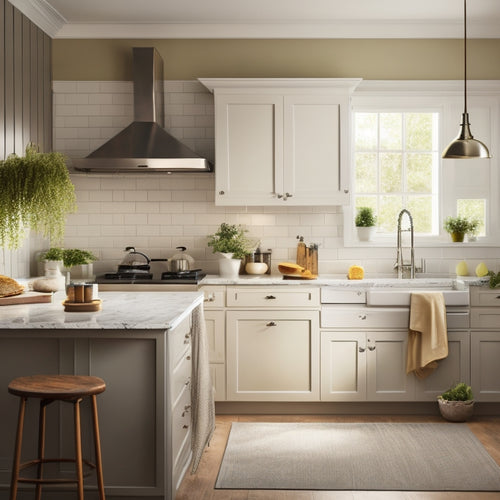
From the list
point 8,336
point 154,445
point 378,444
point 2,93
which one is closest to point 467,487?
point 378,444

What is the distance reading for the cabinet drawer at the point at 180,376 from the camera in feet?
10.8

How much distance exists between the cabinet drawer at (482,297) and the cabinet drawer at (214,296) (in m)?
1.82

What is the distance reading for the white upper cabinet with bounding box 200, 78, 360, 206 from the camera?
538 cm

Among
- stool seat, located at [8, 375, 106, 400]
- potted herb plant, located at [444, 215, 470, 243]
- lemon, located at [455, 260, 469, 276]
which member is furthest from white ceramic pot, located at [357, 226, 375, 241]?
stool seat, located at [8, 375, 106, 400]

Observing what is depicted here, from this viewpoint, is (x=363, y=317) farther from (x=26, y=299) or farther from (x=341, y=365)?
(x=26, y=299)

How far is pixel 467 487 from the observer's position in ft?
12.3

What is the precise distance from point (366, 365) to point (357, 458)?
1.03 metres

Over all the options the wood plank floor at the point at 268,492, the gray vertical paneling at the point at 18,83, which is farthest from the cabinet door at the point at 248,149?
the wood plank floor at the point at 268,492

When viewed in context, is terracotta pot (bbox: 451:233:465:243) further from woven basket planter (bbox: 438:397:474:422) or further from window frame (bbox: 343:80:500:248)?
woven basket planter (bbox: 438:397:474:422)

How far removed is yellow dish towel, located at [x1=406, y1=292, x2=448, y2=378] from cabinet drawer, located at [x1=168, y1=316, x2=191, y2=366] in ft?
6.32

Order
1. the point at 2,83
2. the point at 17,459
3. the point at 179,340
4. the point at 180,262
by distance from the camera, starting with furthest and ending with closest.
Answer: the point at 180,262, the point at 2,83, the point at 179,340, the point at 17,459

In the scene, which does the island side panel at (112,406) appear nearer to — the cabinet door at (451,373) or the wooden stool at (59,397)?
the wooden stool at (59,397)

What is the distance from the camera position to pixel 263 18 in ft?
18.2

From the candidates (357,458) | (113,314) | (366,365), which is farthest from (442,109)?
(113,314)
